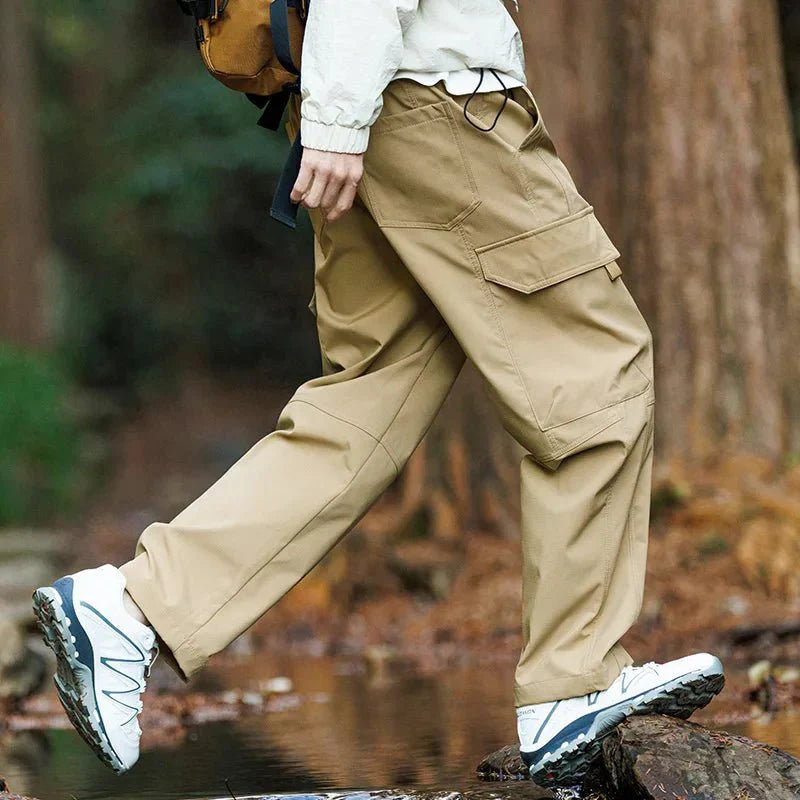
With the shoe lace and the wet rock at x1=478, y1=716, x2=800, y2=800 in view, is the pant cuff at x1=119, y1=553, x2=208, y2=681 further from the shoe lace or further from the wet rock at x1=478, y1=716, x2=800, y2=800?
the wet rock at x1=478, y1=716, x2=800, y2=800

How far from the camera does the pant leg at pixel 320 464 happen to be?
3562 millimetres

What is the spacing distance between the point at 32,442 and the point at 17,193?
4.73m

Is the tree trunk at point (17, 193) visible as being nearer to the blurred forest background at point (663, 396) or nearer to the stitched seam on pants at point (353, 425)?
the blurred forest background at point (663, 396)

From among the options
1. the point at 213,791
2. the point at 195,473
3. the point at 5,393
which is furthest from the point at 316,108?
the point at 195,473

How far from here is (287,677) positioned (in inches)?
260

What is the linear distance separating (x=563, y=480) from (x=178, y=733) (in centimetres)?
202

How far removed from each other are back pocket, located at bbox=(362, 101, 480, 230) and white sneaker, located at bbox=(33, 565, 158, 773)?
99 centimetres

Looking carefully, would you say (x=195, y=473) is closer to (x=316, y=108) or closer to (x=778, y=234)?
(x=778, y=234)

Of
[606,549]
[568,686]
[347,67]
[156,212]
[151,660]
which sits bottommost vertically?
[156,212]

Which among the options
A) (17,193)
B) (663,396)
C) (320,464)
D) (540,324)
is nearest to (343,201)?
(540,324)

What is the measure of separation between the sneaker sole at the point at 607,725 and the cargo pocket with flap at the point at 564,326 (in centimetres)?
57

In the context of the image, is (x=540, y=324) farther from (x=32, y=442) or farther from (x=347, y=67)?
(x=32, y=442)

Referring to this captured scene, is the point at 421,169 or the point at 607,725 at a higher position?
the point at 421,169

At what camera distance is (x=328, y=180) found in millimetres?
3389
